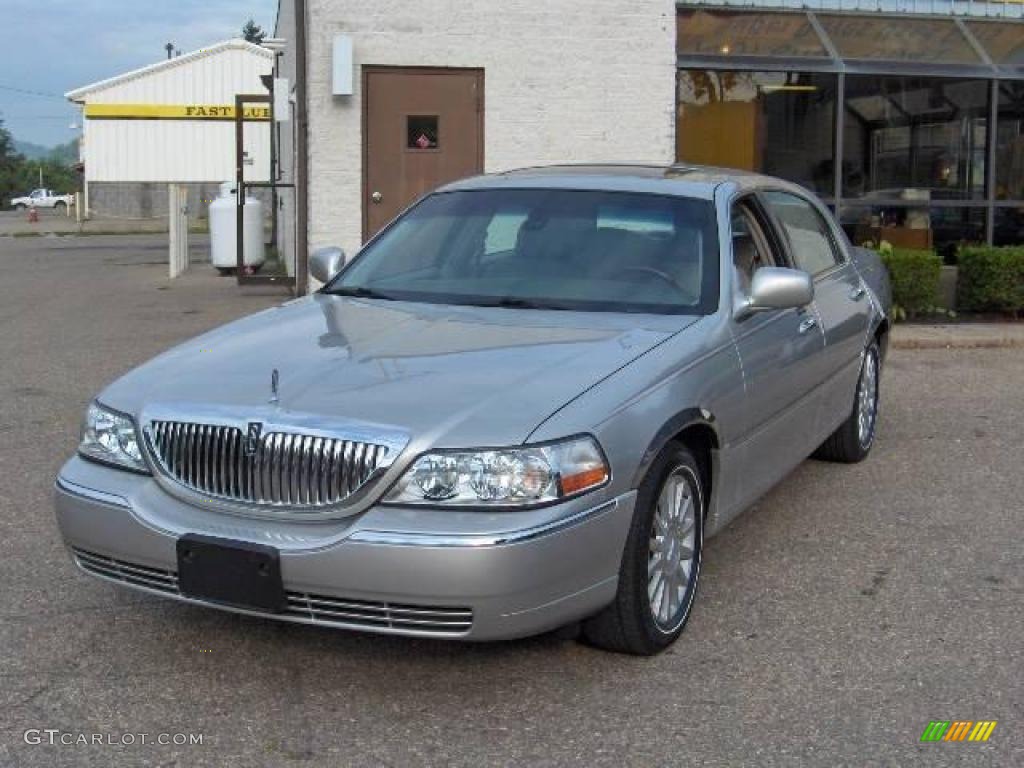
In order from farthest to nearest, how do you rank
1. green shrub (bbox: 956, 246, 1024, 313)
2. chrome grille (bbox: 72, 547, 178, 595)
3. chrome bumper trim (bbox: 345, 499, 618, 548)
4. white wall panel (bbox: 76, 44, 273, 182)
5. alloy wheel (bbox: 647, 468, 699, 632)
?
white wall panel (bbox: 76, 44, 273, 182)
green shrub (bbox: 956, 246, 1024, 313)
alloy wheel (bbox: 647, 468, 699, 632)
chrome grille (bbox: 72, 547, 178, 595)
chrome bumper trim (bbox: 345, 499, 618, 548)

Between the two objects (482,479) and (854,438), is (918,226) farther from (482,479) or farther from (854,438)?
(482,479)

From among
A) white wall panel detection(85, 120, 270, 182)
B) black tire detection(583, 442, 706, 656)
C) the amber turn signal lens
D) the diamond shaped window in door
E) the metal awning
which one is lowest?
black tire detection(583, 442, 706, 656)

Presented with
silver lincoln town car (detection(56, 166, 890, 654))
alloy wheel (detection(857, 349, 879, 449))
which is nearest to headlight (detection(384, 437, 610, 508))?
silver lincoln town car (detection(56, 166, 890, 654))

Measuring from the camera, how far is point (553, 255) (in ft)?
17.0

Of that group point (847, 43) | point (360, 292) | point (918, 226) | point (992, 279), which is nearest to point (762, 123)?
point (847, 43)

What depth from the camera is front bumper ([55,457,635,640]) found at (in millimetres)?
3586

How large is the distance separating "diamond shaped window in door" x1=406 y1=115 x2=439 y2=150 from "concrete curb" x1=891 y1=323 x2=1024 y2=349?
15.9 ft

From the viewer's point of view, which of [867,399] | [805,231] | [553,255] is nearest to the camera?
[553,255]

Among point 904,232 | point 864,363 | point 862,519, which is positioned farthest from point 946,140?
point 862,519

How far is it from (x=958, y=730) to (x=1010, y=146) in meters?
11.9

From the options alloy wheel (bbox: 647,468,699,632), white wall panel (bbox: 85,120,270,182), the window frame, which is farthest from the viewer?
white wall panel (bbox: 85,120,270,182)

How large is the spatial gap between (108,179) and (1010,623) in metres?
40.3

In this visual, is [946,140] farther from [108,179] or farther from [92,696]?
[108,179]

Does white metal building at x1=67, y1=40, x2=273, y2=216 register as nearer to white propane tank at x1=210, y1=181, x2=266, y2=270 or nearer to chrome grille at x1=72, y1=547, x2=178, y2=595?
white propane tank at x1=210, y1=181, x2=266, y2=270
